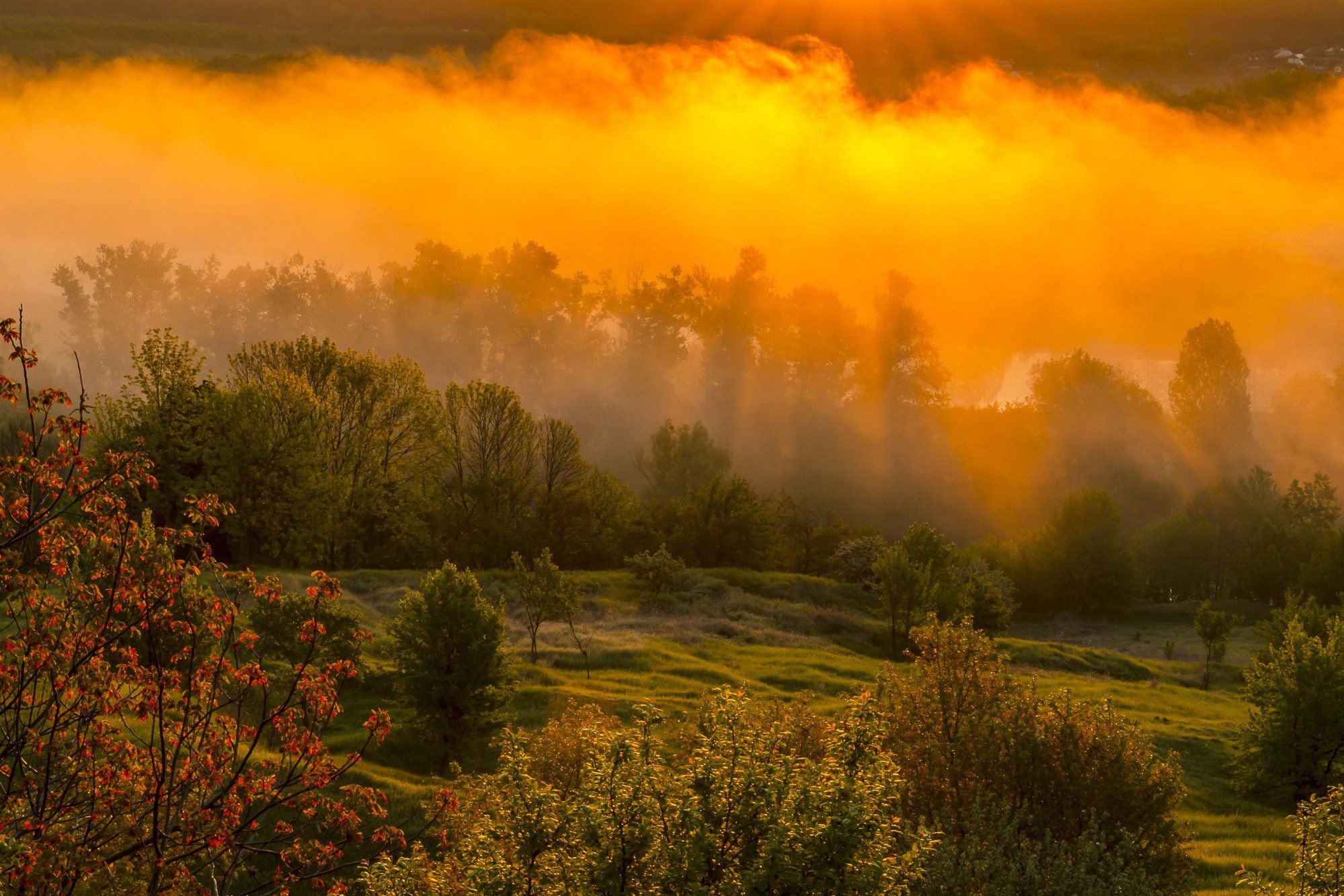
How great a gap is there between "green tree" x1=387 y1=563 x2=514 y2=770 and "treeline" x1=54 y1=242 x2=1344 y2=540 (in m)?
119

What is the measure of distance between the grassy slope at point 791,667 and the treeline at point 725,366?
70.8 metres

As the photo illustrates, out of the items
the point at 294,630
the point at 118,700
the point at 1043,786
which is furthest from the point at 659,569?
the point at 118,700

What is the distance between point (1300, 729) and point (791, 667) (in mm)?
24503

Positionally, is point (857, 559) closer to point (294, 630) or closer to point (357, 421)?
point (357, 421)

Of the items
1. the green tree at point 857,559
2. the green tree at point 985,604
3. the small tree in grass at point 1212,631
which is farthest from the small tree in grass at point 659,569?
the small tree in grass at point 1212,631

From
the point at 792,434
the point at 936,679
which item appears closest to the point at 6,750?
the point at 936,679

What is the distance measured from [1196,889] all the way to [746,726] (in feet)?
55.1

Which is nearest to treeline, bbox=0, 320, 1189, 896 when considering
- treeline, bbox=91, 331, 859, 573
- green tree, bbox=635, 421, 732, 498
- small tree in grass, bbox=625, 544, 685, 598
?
small tree in grass, bbox=625, 544, 685, 598

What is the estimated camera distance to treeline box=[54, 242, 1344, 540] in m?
157

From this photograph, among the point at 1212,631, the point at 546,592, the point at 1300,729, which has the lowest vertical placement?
the point at 1300,729

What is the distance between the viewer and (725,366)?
16638 cm

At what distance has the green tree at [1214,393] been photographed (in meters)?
142

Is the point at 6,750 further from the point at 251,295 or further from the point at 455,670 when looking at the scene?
the point at 251,295

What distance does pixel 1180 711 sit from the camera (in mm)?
52469
